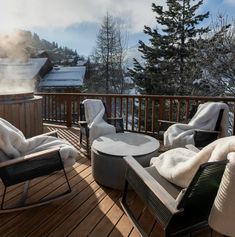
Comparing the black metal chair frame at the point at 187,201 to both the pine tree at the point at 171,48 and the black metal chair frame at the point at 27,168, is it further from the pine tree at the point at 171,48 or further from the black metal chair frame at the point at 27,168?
the pine tree at the point at 171,48

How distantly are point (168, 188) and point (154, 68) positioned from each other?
1221 centimetres

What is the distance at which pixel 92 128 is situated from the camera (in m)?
3.95

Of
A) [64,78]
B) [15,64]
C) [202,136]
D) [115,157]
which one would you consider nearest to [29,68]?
[15,64]

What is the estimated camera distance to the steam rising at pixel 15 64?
774 centimetres

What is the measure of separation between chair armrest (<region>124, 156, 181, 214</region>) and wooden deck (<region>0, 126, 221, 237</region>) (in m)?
0.54

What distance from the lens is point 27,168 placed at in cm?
227

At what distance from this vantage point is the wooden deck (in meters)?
2.06

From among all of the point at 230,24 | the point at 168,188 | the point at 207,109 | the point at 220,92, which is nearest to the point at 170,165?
the point at 168,188

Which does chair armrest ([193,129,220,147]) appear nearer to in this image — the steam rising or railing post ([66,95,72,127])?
railing post ([66,95,72,127])

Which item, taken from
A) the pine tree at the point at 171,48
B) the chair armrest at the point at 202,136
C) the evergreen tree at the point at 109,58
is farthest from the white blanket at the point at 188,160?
the evergreen tree at the point at 109,58

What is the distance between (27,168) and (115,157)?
0.93 metres

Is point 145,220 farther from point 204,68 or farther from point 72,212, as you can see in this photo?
point 204,68

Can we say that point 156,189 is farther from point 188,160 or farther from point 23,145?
point 23,145

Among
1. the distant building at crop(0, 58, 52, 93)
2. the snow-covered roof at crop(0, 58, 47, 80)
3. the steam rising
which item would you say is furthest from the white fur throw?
the snow-covered roof at crop(0, 58, 47, 80)
